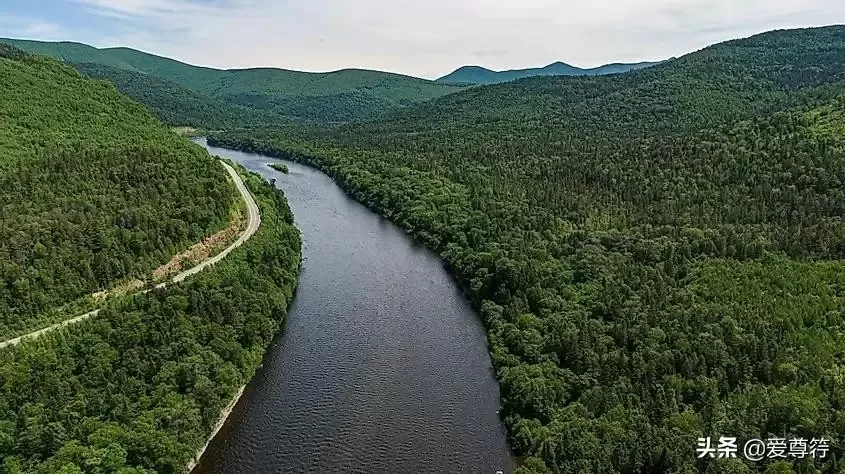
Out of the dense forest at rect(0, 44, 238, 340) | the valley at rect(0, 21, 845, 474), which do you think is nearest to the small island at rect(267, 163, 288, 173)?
the valley at rect(0, 21, 845, 474)

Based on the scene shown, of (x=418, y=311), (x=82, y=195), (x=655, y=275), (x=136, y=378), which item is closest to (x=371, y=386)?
(x=418, y=311)

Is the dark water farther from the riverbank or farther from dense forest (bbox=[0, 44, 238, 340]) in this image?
dense forest (bbox=[0, 44, 238, 340])

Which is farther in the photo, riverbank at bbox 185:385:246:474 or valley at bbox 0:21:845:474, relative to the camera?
riverbank at bbox 185:385:246:474

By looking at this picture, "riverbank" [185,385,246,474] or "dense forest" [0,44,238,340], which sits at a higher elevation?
"dense forest" [0,44,238,340]

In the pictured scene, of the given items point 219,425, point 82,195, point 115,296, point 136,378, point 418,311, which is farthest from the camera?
point 418,311

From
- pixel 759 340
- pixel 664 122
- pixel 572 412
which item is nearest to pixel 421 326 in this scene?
pixel 572 412

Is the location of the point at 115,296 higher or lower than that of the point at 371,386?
higher

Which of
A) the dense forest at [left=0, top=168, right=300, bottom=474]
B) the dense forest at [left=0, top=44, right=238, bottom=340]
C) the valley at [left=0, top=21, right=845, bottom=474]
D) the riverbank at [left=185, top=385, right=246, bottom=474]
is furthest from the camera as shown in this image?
the dense forest at [left=0, top=44, right=238, bottom=340]

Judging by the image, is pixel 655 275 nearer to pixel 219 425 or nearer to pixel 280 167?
pixel 219 425

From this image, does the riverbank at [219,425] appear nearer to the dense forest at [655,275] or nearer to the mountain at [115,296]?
the mountain at [115,296]
